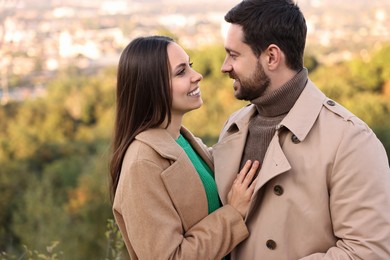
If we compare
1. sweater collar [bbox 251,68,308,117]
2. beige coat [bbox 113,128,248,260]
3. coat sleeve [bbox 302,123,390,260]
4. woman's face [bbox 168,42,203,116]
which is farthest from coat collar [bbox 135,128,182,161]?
coat sleeve [bbox 302,123,390,260]

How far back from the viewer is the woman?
7.56 feet

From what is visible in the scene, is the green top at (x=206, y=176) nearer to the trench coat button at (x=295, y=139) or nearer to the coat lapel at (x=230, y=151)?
the coat lapel at (x=230, y=151)

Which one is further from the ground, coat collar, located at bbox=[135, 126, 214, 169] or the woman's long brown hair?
the woman's long brown hair

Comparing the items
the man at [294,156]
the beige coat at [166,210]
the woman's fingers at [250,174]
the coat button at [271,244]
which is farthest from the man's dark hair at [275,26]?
the coat button at [271,244]

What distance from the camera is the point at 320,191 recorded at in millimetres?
2256

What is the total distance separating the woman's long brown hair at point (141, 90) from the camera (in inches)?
96.7

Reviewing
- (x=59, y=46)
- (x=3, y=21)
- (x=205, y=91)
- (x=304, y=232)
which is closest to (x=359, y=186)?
(x=304, y=232)

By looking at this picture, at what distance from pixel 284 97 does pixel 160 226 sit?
626 millimetres

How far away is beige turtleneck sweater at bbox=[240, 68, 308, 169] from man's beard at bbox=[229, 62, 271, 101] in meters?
0.02

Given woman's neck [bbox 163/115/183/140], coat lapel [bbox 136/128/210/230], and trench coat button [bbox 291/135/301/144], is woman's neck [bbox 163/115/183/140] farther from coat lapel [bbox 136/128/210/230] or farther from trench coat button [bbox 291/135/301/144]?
trench coat button [bbox 291/135/301/144]

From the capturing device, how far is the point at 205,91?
27.8 m

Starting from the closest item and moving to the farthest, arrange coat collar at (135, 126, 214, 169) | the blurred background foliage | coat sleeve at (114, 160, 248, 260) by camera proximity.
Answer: coat sleeve at (114, 160, 248, 260)
coat collar at (135, 126, 214, 169)
the blurred background foliage

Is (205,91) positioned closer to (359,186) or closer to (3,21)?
(3,21)

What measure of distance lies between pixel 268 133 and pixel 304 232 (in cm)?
39
